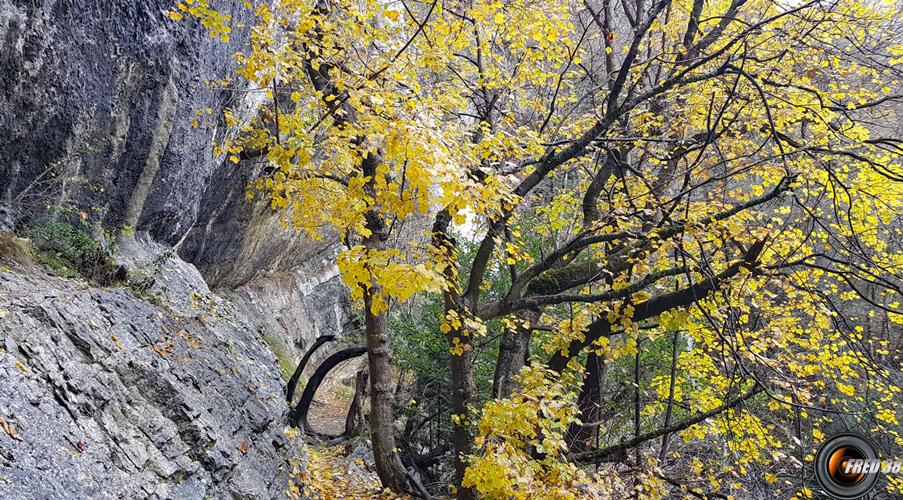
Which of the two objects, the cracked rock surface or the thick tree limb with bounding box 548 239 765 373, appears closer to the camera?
the cracked rock surface

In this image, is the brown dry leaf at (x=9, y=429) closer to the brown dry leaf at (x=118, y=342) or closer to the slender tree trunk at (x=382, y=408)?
the brown dry leaf at (x=118, y=342)

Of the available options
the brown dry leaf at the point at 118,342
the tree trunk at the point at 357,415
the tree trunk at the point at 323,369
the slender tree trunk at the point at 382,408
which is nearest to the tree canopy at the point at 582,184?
the slender tree trunk at the point at 382,408

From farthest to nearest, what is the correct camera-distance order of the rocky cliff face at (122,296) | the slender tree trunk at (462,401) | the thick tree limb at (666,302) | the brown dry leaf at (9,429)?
1. the slender tree trunk at (462,401)
2. the thick tree limb at (666,302)
3. the rocky cliff face at (122,296)
4. the brown dry leaf at (9,429)

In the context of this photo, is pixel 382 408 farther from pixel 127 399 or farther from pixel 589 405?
pixel 127 399

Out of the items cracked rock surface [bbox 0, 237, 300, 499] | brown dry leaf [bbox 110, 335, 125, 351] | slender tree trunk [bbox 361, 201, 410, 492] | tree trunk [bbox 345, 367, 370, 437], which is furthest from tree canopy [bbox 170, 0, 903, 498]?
tree trunk [bbox 345, 367, 370, 437]

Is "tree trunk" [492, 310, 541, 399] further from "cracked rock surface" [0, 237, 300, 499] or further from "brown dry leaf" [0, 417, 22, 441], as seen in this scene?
"brown dry leaf" [0, 417, 22, 441]

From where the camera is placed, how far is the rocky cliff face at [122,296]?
3.69 meters

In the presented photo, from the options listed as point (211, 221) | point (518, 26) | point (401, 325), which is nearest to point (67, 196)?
point (211, 221)

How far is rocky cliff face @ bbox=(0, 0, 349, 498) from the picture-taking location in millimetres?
3693

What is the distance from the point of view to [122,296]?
5.51 meters

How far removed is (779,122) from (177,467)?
266 inches

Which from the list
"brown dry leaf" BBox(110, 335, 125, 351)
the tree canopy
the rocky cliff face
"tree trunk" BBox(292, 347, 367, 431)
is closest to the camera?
the rocky cliff face

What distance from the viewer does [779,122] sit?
19.7 ft

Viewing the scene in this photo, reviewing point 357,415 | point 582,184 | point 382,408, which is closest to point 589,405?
point 382,408
